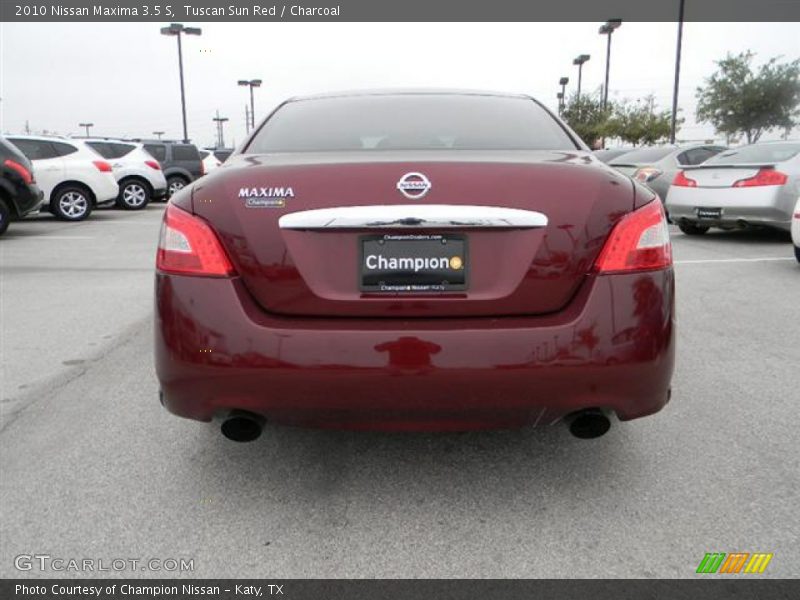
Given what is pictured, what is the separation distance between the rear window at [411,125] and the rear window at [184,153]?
18.9 metres

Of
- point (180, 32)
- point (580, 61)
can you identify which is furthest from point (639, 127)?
point (180, 32)

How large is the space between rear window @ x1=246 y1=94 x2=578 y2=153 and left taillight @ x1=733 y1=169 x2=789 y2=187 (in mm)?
7038

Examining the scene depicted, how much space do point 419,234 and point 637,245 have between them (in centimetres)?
72

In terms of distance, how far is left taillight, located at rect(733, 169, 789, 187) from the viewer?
9.09 m

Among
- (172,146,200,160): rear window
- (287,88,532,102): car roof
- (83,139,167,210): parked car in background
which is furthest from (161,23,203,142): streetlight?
(287,88,532,102): car roof

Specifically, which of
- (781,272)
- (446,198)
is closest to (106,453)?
(446,198)

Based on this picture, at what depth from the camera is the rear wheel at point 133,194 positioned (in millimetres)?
17312

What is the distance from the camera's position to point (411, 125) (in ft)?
9.98

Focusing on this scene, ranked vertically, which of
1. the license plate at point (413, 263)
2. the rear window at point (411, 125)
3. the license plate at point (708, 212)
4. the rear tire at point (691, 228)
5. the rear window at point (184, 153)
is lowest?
the rear tire at point (691, 228)

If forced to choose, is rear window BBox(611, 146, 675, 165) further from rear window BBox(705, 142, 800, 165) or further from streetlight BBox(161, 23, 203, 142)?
streetlight BBox(161, 23, 203, 142)

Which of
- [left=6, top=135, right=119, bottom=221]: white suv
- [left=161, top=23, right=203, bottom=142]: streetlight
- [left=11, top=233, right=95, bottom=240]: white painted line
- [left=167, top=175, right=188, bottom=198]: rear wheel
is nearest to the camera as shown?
[left=11, top=233, right=95, bottom=240]: white painted line

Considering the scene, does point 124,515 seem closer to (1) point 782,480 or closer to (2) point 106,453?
(2) point 106,453

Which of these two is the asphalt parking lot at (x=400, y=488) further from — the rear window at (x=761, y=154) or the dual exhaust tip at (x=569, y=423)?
the rear window at (x=761, y=154)

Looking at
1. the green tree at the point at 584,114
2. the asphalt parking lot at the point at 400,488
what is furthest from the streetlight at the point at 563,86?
the asphalt parking lot at the point at 400,488
